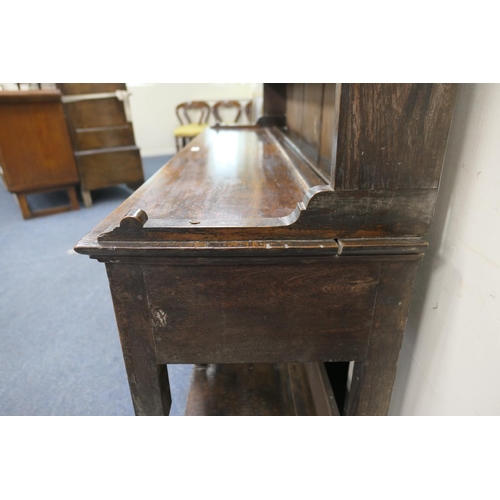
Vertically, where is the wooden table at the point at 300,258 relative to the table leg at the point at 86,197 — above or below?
above

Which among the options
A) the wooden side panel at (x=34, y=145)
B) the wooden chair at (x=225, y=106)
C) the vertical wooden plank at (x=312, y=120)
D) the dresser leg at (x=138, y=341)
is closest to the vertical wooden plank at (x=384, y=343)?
the dresser leg at (x=138, y=341)

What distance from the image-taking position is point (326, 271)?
0.60 m

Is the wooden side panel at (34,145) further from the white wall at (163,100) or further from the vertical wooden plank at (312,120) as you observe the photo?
the white wall at (163,100)

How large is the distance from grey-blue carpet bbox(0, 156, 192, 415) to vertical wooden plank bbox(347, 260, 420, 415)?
0.71m

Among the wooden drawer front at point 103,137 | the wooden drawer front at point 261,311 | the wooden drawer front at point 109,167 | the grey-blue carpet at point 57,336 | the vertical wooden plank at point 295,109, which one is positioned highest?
the vertical wooden plank at point 295,109

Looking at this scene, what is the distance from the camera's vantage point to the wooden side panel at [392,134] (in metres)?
0.49

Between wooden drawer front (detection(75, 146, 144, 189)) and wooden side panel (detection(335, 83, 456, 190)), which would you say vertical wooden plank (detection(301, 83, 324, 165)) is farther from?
wooden drawer front (detection(75, 146, 144, 189))

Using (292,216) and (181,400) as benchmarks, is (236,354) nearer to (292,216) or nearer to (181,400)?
(292,216)

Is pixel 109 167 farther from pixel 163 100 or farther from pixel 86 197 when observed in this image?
pixel 163 100

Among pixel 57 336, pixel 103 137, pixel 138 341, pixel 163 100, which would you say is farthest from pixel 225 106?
pixel 138 341

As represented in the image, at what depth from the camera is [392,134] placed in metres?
0.51

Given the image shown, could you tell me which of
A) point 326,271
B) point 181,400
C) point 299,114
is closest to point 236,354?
point 326,271

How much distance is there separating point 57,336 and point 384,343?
1.41 metres

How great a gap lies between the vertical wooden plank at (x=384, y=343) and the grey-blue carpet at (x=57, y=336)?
713 millimetres
